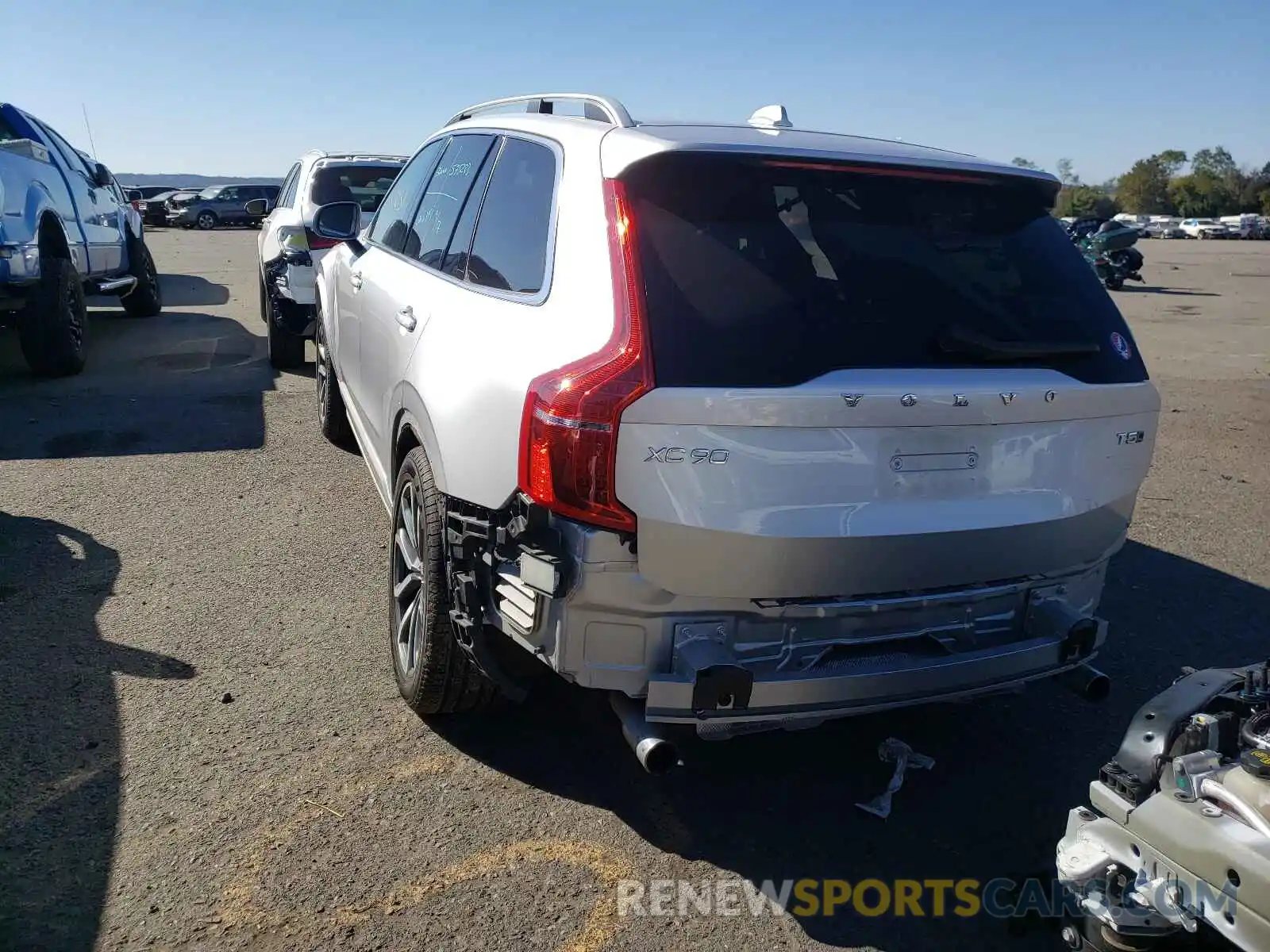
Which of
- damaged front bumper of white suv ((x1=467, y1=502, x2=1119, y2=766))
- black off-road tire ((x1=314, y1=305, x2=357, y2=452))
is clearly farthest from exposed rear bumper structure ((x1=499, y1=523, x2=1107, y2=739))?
black off-road tire ((x1=314, y1=305, x2=357, y2=452))

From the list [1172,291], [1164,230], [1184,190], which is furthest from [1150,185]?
[1172,291]

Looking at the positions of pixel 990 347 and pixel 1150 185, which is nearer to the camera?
pixel 990 347

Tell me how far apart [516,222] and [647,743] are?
1669 mm

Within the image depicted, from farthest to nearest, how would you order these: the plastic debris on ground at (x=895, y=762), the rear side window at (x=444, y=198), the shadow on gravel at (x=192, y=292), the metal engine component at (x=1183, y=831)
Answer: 1. the shadow on gravel at (x=192, y=292)
2. the rear side window at (x=444, y=198)
3. the plastic debris on ground at (x=895, y=762)
4. the metal engine component at (x=1183, y=831)

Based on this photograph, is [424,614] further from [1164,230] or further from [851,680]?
[1164,230]

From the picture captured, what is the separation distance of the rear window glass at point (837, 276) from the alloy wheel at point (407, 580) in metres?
1.23

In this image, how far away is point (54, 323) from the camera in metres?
8.35

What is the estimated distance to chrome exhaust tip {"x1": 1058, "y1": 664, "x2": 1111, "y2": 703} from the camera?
3104mm

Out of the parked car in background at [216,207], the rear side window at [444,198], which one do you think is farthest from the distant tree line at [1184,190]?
the rear side window at [444,198]

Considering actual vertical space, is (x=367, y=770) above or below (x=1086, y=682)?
below

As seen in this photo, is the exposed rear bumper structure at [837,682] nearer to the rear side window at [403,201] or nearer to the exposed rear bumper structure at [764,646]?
the exposed rear bumper structure at [764,646]

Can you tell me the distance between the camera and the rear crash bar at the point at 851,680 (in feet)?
8.35

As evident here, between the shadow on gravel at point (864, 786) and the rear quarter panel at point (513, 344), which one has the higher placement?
the rear quarter panel at point (513, 344)

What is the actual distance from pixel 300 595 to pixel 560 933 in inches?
93.0
